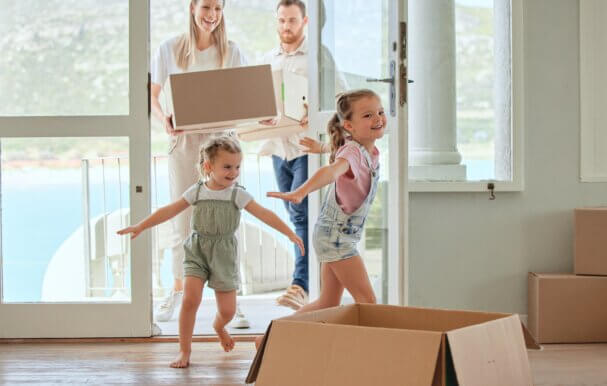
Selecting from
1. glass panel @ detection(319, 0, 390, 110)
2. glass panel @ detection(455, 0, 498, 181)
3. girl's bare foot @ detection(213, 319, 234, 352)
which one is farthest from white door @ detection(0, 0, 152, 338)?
glass panel @ detection(455, 0, 498, 181)

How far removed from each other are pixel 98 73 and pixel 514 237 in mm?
2028

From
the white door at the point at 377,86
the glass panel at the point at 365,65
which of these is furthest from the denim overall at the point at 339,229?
the glass panel at the point at 365,65

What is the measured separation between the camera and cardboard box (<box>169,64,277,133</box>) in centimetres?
358

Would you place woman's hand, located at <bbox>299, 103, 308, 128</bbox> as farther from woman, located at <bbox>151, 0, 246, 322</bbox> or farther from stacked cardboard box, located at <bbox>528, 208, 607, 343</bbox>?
stacked cardboard box, located at <bbox>528, 208, 607, 343</bbox>

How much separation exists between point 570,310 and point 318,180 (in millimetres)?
1585

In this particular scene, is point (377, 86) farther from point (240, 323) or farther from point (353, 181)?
point (240, 323)

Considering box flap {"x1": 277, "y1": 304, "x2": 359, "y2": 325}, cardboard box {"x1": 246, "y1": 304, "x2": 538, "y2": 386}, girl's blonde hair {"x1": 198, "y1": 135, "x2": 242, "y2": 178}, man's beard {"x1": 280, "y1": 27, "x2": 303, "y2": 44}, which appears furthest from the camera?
man's beard {"x1": 280, "y1": 27, "x2": 303, "y2": 44}

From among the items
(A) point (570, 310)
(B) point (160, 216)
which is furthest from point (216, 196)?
(A) point (570, 310)

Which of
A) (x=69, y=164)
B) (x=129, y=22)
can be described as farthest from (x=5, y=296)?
(x=129, y=22)

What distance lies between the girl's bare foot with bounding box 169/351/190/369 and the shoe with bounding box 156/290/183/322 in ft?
3.51

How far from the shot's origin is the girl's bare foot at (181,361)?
3189 mm

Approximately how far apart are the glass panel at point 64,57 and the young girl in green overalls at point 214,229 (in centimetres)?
73

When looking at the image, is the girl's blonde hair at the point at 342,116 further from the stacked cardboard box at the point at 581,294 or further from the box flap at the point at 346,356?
the box flap at the point at 346,356

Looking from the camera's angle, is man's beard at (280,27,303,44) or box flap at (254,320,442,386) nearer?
box flap at (254,320,442,386)
